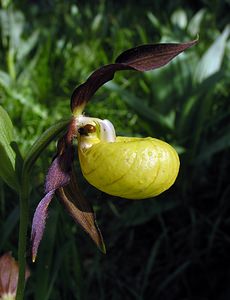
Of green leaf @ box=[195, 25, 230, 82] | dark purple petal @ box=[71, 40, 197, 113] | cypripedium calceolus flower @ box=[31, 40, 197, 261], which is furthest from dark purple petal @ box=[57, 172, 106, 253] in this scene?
green leaf @ box=[195, 25, 230, 82]

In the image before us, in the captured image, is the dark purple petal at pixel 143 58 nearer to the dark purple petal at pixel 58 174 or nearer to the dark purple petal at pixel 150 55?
the dark purple petal at pixel 150 55

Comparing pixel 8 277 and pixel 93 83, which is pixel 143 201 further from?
pixel 93 83

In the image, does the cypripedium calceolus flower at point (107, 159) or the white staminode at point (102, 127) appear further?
the white staminode at point (102, 127)

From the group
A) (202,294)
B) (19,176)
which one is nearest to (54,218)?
(19,176)

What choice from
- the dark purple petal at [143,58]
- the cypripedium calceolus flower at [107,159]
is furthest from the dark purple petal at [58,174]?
the dark purple petal at [143,58]

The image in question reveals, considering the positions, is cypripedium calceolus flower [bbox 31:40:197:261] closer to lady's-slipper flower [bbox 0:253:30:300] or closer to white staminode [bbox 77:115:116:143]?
white staminode [bbox 77:115:116:143]

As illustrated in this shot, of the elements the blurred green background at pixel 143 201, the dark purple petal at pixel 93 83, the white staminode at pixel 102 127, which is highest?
the dark purple petal at pixel 93 83
